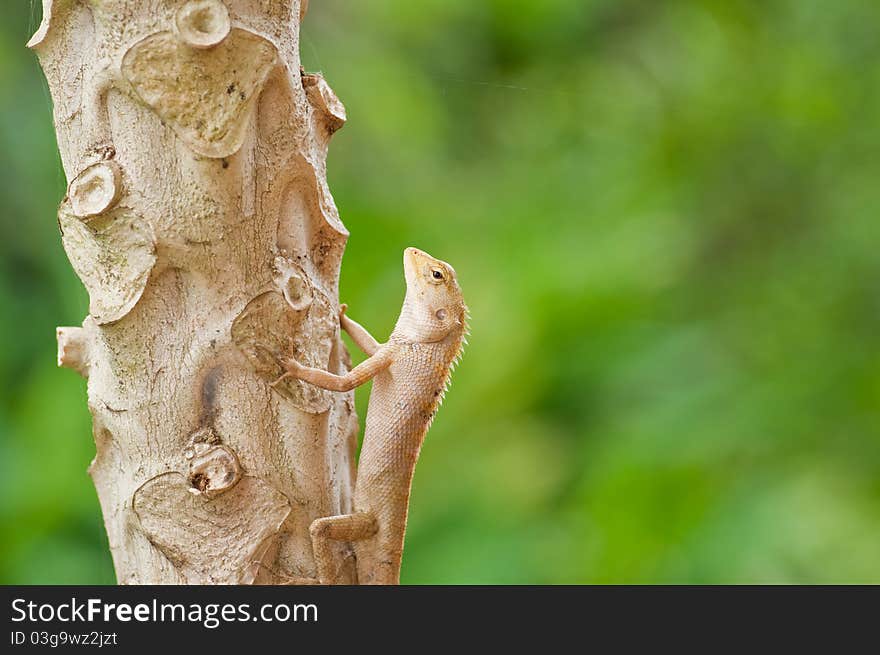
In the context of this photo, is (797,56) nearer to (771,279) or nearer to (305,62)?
(771,279)

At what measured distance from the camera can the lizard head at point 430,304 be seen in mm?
1771

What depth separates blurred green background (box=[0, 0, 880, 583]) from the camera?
2.97 m

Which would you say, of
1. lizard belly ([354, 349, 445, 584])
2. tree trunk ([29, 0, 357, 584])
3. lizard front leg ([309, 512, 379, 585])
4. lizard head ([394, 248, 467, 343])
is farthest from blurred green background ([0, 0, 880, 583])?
lizard front leg ([309, 512, 379, 585])

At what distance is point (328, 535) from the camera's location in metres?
1.25

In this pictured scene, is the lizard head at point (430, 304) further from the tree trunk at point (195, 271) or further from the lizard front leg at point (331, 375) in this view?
the tree trunk at point (195, 271)

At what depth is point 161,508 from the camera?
112 centimetres

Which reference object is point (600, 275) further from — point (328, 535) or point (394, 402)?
point (328, 535)

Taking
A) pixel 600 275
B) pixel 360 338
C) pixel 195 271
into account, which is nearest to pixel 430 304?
pixel 360 338

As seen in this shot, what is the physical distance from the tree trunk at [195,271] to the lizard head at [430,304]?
558 mm

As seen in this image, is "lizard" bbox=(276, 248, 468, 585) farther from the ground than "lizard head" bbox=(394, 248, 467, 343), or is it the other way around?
"lizard head" bbox=(394, 248, 467, 343)

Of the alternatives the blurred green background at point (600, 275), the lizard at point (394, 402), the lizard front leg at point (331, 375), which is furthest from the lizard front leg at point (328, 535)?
the blurred green background at point (600, 275)

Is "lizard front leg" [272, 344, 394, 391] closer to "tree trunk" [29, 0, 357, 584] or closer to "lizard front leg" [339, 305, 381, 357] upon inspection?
"tree trunk" [29, 0, 357, 584]

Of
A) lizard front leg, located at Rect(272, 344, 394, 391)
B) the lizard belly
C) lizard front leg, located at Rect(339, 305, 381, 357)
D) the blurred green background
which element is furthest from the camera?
the blurred green background

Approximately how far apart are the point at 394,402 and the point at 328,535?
43 cm
